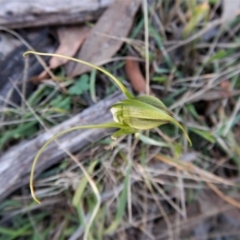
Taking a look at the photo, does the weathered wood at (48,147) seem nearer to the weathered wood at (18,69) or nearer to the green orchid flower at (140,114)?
the weathered wood at (18,69)

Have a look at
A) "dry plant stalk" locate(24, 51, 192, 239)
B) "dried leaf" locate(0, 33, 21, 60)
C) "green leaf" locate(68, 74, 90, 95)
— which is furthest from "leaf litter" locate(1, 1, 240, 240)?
"dry plant stalk" locate(24, 51, 192, 239)

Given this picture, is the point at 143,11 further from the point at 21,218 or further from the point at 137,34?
the point at 21,218

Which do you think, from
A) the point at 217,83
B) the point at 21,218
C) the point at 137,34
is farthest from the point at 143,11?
the point at 21,218

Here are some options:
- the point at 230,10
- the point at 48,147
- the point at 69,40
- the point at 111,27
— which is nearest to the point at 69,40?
the point at 69,40

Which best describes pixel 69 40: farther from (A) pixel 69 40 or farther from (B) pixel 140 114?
(B) pixel 140 114

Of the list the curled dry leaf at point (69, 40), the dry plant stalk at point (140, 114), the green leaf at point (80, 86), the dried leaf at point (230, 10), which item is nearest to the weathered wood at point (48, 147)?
the green leaf at point (80, 86)

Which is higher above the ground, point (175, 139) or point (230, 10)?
point (230, 10)
